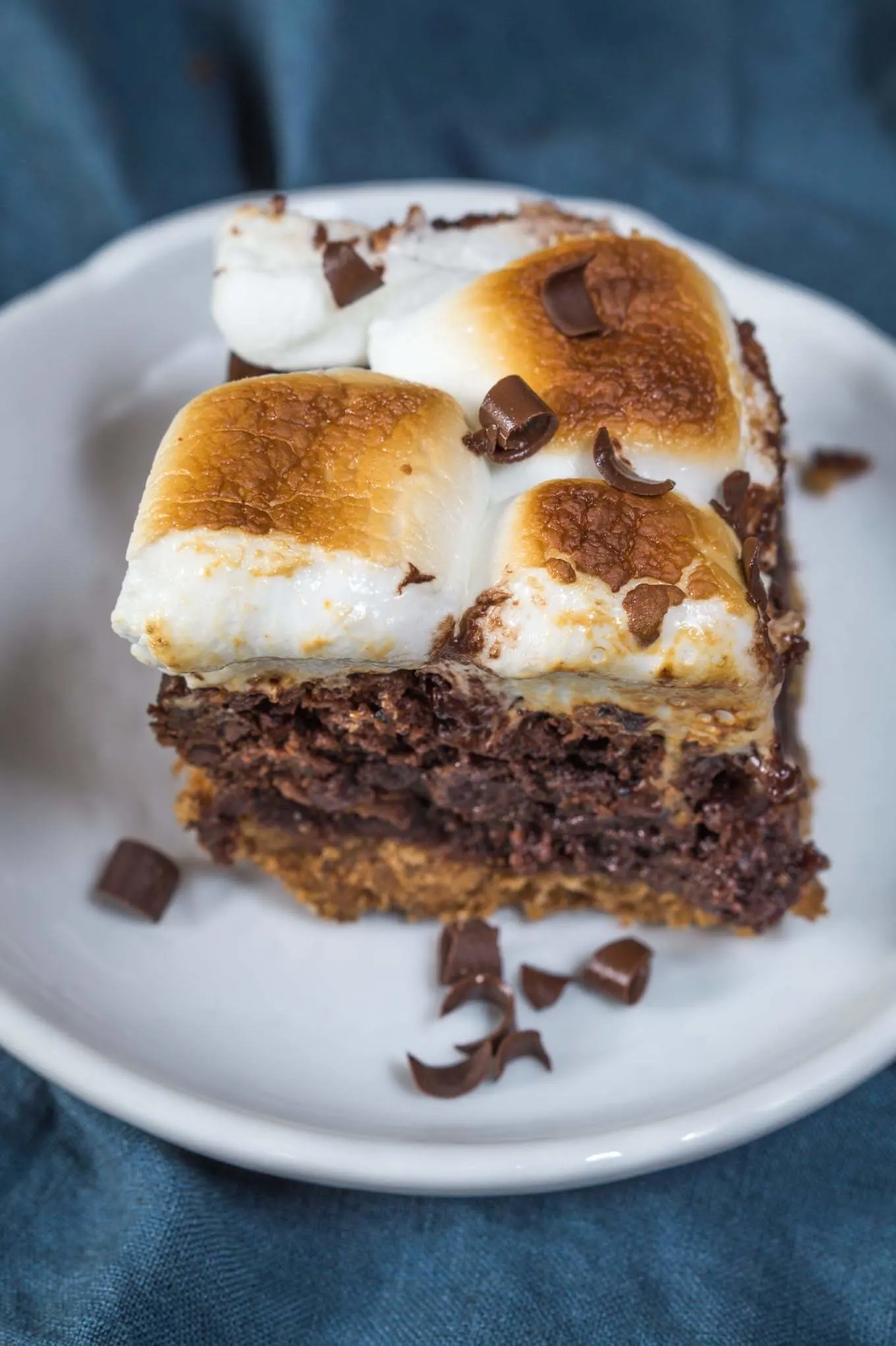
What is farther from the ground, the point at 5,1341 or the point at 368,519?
the point at 368,519

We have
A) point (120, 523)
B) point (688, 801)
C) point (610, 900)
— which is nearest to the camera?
Result: point (688, 801)

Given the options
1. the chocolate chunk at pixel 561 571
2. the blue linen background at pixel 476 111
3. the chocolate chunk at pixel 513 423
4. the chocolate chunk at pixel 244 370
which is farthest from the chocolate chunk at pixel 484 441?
the blue linen background at pixel 476 111

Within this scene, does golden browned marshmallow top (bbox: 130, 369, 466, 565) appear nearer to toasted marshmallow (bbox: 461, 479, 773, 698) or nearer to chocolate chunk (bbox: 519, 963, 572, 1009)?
toasted marshmallow (bbox: 461, 479, 773, 698)

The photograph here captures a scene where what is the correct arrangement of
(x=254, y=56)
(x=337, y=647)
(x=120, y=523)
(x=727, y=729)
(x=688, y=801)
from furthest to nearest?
(x=254, y=56), (x=120, y=523), (x=688, y=801), (x=727, y=729), (x=337, y=647)

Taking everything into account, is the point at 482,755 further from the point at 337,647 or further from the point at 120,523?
A: the point at 120,523

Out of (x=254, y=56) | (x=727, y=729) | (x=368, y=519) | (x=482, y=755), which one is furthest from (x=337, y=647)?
(x=254, y=56)

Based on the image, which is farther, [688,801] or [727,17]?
[727,17]

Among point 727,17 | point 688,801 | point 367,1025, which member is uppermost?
point 727,17

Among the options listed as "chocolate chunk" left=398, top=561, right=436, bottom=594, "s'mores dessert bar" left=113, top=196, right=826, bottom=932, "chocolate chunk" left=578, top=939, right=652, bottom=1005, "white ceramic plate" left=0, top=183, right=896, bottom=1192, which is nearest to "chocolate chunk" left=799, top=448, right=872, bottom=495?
"white ceramic plate" left=0, top=183, right=896, bottom=1192
